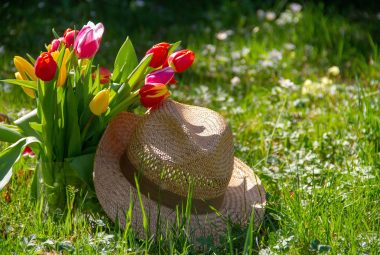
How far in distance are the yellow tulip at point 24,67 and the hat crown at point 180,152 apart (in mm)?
489

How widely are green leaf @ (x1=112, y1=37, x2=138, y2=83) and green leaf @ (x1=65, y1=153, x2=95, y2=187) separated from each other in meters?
0.36

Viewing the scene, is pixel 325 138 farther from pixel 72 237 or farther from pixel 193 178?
pixel 72 237

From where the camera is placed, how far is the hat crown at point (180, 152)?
3094 mm

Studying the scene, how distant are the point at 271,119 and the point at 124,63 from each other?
1589 millimetres

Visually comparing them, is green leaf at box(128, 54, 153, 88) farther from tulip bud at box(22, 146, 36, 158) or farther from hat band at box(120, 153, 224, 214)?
tulip bud at box(22, 146, 36, 158)

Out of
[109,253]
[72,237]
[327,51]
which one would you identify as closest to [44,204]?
[72,237]

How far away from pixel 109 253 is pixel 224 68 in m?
3.10

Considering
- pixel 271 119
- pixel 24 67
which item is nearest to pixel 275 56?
pixel 271 119

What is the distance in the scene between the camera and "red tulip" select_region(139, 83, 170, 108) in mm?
3150

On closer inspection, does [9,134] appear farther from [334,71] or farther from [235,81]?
[334,71]

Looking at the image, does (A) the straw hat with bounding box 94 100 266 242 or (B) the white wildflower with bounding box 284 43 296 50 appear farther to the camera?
(B) the white wildflower with bounding box 284 43 296 50

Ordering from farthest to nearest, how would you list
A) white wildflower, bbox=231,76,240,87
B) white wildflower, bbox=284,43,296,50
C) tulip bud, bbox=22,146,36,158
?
white wildflower, bbox=284,43,296,50 < white wildflower, bbox=231,76,240,87 < tulip bud, bbox=22,146,36,158

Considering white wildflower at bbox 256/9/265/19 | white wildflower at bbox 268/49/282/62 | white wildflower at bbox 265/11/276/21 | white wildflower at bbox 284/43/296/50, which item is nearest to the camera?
white wildflower at bbox 268/49/282/62

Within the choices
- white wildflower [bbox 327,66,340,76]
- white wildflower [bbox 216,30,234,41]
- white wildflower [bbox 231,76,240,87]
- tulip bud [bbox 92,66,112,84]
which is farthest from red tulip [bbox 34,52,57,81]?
white wildflower [bbox 216,30,234,41]
